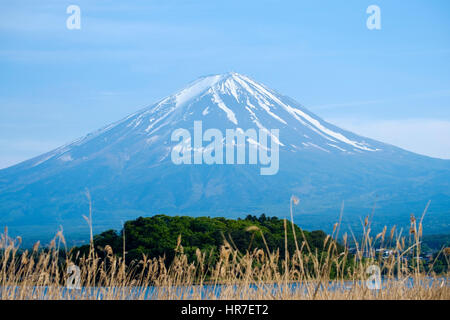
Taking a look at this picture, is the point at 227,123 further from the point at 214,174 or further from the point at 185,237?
the point at 185,237

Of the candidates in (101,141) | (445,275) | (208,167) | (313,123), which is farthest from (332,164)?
(445,275)

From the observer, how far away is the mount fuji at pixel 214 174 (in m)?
133

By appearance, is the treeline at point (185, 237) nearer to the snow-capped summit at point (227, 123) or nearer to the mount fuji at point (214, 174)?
the mount fuji at point (214, 174)

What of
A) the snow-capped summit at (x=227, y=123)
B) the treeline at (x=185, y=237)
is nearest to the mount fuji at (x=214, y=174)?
the snow-capped summit at (x=227, y=123)

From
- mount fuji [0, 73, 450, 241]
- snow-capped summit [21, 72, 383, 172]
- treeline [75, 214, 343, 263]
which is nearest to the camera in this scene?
treeline [75, 214, 343, 263]

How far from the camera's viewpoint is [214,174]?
150 metres

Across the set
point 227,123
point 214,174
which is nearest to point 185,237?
point 214,174

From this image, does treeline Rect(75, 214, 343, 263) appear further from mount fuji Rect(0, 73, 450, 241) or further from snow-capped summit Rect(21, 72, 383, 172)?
snow-capped summit Rect(21, 72, 383, 172)

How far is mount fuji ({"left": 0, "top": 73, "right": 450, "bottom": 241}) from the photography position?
133 metres

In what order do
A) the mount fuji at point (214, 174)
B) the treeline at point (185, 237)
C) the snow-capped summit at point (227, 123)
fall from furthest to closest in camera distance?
1. the snow-capped summit at point (227, 123)
2. the mount fuji at point (214, 174)
3. the treeline at point (185, 237)

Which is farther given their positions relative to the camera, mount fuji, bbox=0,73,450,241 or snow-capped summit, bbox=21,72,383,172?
snow-capped summit, bbox=21,72,383,172

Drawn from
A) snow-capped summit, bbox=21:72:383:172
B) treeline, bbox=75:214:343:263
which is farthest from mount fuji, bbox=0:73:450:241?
treeline, bbox=75:214:343:263

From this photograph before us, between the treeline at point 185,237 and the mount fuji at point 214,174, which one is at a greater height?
the mount fuji at point 214,174
